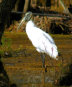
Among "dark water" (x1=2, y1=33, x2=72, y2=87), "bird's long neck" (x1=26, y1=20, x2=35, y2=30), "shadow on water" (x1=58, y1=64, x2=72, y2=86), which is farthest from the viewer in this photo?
→ "bird's long neck" (x1=26, y1=20, x2=35, y2=30)

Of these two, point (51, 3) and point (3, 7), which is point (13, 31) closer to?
point (51, 3)

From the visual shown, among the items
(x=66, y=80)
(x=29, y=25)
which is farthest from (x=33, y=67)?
(x=66, y=80)

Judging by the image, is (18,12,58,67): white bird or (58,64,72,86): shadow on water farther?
(18,12,58,67): white bird

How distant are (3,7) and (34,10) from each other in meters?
11.0

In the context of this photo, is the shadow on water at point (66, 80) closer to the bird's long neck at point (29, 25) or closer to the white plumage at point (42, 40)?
the white plumage at point (42, 40)

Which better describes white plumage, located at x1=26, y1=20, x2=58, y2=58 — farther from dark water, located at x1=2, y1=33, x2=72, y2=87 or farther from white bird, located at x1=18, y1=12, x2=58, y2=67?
dark water, located at x1=2, y1=33, x2=72, y2=87

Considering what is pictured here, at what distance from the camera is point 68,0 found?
17656 mm

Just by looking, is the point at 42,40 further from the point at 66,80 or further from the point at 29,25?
the point at 66,80

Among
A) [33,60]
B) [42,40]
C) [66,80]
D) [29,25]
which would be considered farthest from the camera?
[33,60]

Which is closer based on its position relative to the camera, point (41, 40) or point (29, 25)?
point (41, 40)

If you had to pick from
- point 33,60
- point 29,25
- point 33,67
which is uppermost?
point 29,25

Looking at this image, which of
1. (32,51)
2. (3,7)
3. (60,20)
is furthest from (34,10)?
(3,7)

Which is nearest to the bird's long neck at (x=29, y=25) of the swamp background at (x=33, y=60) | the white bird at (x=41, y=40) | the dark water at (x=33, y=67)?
the white bird at (x=41, y=40)

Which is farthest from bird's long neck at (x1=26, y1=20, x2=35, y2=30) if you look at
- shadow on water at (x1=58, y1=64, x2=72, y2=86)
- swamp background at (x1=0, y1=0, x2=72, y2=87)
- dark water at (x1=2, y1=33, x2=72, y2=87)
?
shadow on water at (x1=58, y1=64, x2=72, y2=86)
